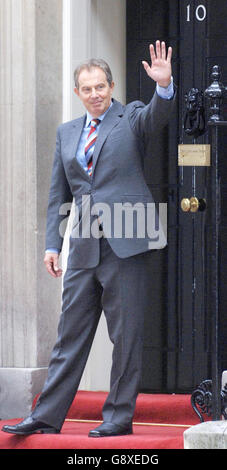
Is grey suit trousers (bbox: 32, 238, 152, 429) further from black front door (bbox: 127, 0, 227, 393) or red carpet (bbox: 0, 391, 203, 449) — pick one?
black front door (bbox: 127, 0, 227, 393)

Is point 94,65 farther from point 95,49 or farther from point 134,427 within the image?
point 134,427

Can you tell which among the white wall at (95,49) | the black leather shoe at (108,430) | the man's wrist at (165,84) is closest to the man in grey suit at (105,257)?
the black leather shoe at (108,430)

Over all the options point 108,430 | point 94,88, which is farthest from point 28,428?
point 94,88

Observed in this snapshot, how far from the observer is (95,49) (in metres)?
6.55

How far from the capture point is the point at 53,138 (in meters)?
6.39

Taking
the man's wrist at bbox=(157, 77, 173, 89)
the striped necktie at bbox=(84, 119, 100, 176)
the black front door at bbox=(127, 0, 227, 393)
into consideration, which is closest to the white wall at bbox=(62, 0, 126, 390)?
the black front door at bbox=(127, 0, 227, 393)

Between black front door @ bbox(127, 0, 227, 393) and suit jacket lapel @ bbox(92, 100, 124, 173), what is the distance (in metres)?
1.17

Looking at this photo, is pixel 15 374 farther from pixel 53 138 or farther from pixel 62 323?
pixel 53 138

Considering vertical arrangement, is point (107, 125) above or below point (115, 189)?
above

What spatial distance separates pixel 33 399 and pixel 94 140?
1750 millimetres

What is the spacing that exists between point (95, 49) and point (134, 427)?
96.0 inches

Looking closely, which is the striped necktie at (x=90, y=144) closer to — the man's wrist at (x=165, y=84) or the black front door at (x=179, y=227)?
the man's wrist at (x=165, y=84)
